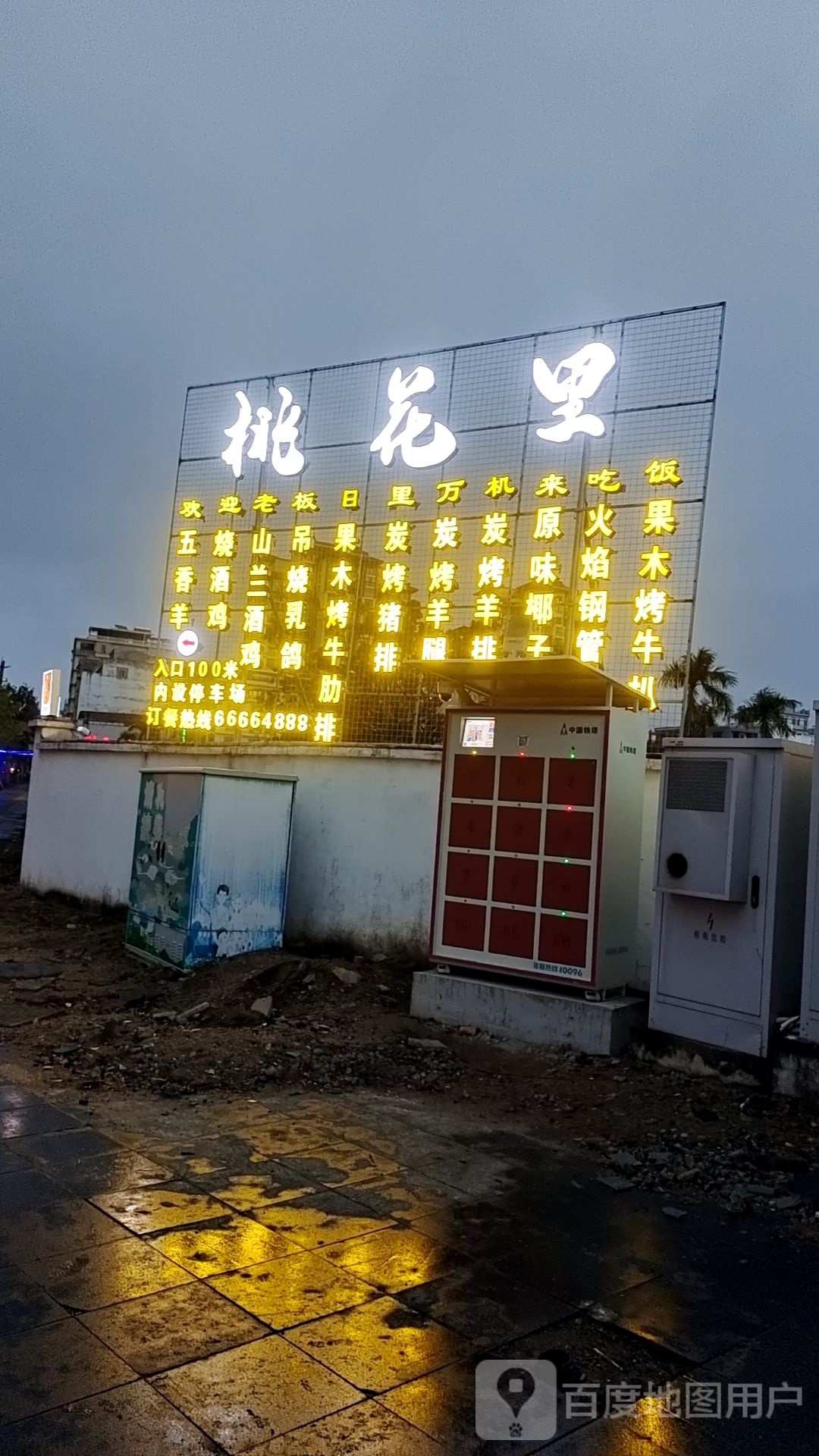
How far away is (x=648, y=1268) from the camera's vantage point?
12.6ft

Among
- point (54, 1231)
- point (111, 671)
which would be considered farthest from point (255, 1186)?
point (111, 671)

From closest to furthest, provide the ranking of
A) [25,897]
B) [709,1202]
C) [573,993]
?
[709,1202], [573,993], [25,897]

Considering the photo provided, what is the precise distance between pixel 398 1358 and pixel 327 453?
43.6 feet

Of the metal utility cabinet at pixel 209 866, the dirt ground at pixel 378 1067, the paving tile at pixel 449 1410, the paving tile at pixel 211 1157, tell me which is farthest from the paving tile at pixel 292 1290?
the metal utility cabinet at pixel 209 866

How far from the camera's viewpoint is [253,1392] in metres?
2.88

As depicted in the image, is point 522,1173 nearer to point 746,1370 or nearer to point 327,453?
point 746,1370

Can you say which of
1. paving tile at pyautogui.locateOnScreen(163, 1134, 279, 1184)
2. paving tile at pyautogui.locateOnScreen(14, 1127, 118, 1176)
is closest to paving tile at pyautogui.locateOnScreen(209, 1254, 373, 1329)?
paving tile at pyautogui.locateOnScreen(163, 1134, 279, 1184)

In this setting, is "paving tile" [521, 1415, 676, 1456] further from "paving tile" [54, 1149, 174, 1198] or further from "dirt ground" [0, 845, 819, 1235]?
"paving tile" [54, 1149, 174, 1198]

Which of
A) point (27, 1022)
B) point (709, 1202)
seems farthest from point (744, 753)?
point (27, 1022)

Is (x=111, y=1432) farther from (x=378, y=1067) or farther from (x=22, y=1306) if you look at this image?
(x=378, y=1067)

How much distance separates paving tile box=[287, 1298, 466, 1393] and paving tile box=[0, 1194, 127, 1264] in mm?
1058

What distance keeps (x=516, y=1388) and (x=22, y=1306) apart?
165cm

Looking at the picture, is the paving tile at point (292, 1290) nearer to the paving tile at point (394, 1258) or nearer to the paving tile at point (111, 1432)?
the paving tile at point (394, 1258)

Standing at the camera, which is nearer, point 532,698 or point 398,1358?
point 398,1358
